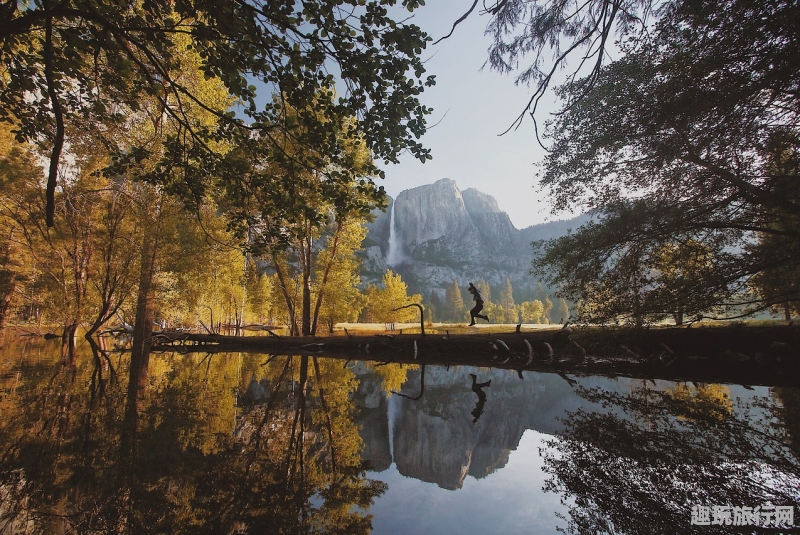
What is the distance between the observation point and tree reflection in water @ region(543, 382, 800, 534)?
6.16ft

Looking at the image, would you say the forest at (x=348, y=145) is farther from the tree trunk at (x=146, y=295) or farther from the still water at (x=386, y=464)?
the still water at (x=386, y=464)

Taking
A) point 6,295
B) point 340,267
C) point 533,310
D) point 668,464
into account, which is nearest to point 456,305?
point 533,310

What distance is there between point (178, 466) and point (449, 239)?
188 metres

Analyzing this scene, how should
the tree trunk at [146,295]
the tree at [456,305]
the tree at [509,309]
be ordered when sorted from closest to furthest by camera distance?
the tree trunk at [146,295]
the tree at [456,305]
the tree at [509,309]

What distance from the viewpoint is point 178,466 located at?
7.45ft

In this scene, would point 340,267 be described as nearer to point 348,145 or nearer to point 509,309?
point 348,145

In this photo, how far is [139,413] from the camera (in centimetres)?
356

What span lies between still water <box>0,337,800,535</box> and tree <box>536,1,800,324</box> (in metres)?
4.50

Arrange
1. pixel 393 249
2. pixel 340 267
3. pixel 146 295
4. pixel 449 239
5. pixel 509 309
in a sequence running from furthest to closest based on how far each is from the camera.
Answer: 1. pixel 449 239
2. pixel 393 249
3. pixel 509 309
4. pixel 340 267
5. pixel 146 295

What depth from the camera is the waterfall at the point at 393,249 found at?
17768cm

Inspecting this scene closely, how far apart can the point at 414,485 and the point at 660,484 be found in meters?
1.68

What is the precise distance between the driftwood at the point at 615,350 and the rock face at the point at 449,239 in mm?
157444

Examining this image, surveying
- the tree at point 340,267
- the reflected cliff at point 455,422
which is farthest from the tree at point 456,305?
the reflected cliff at point 455,422

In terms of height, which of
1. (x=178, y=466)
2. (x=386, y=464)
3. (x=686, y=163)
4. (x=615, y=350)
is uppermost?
(x=686, y=163)
